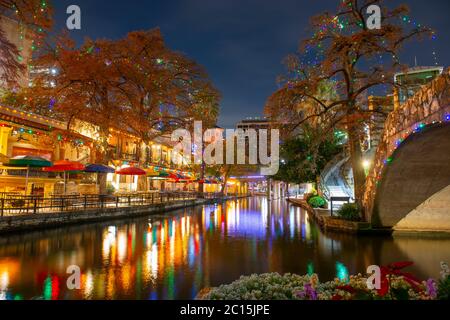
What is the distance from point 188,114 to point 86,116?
33.2 ft

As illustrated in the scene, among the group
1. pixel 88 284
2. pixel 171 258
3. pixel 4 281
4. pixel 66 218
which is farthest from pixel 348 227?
pixel 66 218

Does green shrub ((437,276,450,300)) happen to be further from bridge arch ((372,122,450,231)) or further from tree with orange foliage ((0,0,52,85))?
tree with orange foliage ((0,0,52,85))

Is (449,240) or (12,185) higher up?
(12,185)

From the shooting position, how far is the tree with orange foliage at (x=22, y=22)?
39.9 feet

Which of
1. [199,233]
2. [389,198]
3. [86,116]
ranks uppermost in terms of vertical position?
[86,116]

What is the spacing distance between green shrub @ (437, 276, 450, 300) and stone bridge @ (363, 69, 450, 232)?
A: 5216 millimetres

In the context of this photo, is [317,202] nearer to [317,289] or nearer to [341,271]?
[341,271]

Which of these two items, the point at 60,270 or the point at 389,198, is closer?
the point at 60,270

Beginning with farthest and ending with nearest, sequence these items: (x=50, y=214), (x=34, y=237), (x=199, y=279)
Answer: (x=50, y=214) → (x=34, y=237) → (x=199, y=279)

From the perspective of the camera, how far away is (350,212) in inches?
679

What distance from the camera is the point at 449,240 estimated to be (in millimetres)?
14188
